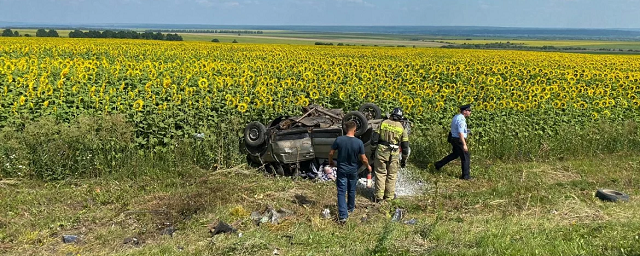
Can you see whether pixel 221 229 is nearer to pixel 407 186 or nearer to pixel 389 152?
pixel 389 152

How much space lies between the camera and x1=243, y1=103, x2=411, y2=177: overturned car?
30.3 feet

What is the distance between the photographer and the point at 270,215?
7438 mm

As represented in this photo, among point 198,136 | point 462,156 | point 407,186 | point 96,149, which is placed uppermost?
point 198,136

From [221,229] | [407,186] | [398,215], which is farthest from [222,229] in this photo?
[407,186]

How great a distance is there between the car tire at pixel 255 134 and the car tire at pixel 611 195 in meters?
5.98

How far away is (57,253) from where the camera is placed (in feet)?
20.2

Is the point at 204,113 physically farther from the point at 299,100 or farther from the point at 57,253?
the point at 57,253

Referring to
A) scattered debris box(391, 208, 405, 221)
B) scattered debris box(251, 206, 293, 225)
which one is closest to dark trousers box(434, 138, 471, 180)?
scattered debris box(391, 208, 405, 221)

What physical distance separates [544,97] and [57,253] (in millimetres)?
12121

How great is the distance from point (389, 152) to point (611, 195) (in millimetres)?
3756

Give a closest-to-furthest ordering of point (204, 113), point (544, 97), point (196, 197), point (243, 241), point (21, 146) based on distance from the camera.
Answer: point (243, 241), point (196, 197), point (21, 146), point (204, 113), point (544, 97)

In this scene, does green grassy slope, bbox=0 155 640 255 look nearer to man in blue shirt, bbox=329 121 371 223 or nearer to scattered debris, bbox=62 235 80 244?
scattered debris, bbox=62 235 80 244

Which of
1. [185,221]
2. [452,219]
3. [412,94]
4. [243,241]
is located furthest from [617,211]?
[412,94]

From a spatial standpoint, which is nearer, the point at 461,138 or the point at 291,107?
the point at 461,138
